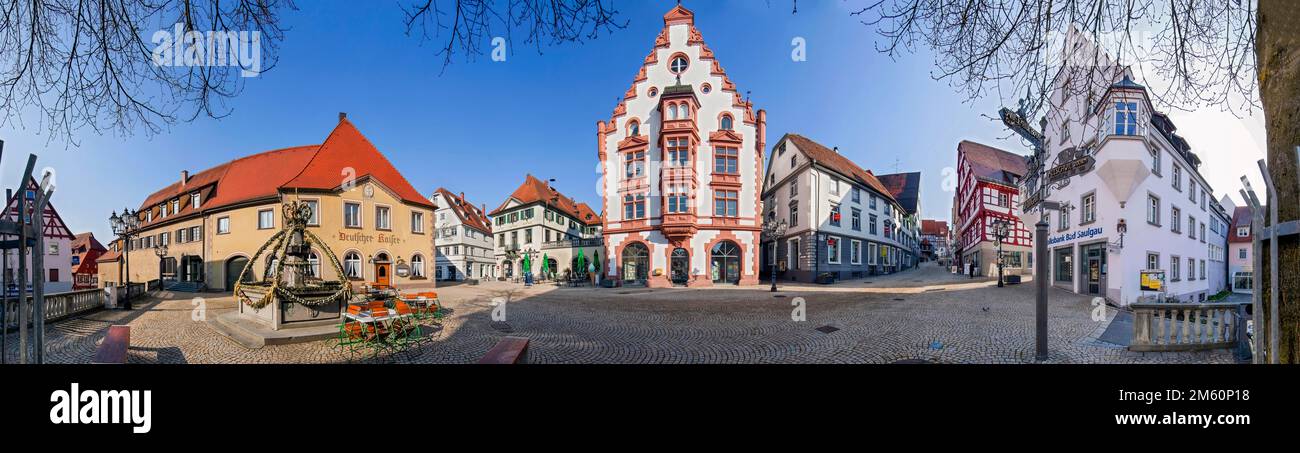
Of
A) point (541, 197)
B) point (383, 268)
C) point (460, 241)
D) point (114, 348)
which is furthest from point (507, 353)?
point (460, 241)

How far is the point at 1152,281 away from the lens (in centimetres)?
696

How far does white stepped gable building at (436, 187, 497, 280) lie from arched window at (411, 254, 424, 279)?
13.7 metres

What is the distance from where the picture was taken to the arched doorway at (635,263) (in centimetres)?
2005

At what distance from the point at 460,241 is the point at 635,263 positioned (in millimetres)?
11134

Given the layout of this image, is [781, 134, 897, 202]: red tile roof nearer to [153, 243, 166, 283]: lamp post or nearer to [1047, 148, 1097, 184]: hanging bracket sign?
[1047, 148, 1097, 184]: hanging bracket sign

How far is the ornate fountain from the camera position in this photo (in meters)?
5.42

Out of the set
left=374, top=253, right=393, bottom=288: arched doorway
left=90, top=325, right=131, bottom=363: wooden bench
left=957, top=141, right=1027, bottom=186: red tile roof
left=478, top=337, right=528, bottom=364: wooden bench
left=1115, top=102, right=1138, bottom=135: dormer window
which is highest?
left=957, top=141, right=1027, bottom=186: red tile roof

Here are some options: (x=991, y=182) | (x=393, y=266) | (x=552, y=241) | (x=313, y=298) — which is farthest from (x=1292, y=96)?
(x=991, y=182)

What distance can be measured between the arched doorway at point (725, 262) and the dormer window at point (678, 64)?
9.31 metres

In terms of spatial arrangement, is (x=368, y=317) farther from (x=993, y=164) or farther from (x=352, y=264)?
(x=993, y=164)

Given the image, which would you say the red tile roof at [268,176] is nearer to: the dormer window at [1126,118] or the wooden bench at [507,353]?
the wooden bench at [507,353]

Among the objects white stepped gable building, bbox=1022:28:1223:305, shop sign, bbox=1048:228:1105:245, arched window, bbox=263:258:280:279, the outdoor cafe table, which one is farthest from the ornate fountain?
shop sign, bbox=1048:228:1105:245
